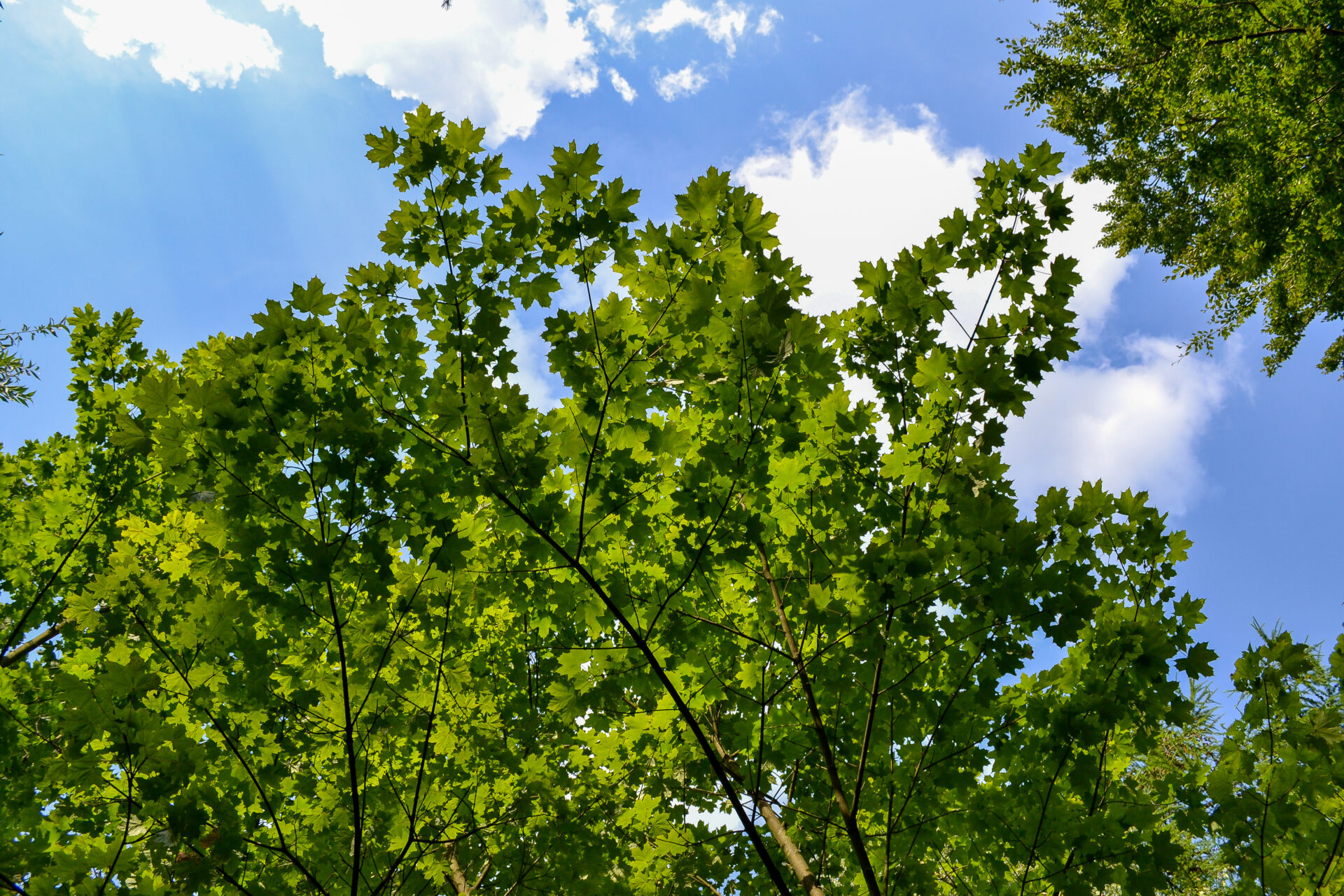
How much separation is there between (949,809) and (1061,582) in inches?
71.8

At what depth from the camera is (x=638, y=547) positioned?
271 cm

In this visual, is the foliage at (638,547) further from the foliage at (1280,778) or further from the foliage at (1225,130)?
the foliage at (1225,130)

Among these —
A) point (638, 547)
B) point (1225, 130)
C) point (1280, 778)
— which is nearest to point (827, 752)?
point (638, 547)

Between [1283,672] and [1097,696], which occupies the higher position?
[1283,672]

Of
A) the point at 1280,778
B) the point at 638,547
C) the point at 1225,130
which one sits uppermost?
the point at 1225,130

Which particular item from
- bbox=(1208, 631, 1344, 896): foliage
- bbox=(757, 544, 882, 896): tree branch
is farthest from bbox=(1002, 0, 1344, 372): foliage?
bbox=(757, 544, 882, 896): tree branch

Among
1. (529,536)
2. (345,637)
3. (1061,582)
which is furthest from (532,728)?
(1061,582)

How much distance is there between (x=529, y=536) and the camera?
2369 millimetres

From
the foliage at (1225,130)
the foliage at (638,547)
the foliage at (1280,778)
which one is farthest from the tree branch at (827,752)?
the foliage at (1225,130)

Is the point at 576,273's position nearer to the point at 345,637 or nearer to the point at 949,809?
the point at 345,637

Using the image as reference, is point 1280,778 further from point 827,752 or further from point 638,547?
point 638,547

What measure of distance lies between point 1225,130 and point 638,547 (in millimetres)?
12421

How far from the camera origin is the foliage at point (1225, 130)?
29.4 ft

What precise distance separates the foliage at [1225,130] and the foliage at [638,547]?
998 cm
